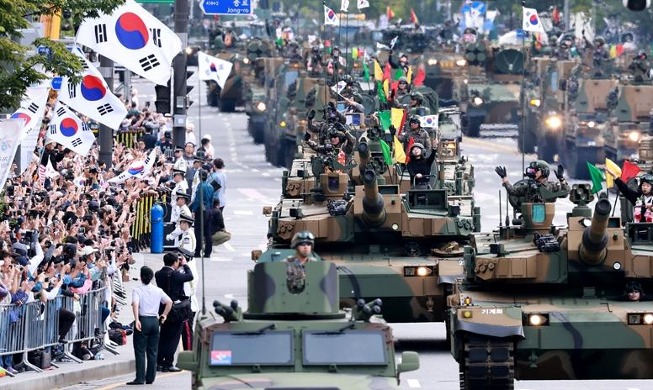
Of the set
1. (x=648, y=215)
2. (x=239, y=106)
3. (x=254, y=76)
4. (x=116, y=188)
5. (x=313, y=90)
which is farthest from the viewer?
(x=239, y=106)

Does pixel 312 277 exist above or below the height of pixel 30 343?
above

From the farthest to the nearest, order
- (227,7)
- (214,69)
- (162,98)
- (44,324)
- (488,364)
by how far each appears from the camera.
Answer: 1. (214,69)
2. (227,7)
3. (162,98)
4. (44,324)
5. (488,364)

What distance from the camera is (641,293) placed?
25156 mm

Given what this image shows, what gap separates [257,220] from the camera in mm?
49562

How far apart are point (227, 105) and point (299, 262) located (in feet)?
213

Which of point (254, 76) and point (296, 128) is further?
point (254, 76)

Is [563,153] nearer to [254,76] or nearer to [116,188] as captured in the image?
[254,76]

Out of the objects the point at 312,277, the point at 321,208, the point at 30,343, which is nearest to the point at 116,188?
the point at 321,208

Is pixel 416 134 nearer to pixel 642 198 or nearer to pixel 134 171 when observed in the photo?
pixel 134 171

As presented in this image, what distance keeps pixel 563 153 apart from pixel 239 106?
29.0 meters

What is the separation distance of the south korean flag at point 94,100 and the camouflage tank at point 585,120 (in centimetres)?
2508

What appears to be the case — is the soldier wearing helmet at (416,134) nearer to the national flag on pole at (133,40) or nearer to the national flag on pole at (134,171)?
the national flag on pole at (133,40)

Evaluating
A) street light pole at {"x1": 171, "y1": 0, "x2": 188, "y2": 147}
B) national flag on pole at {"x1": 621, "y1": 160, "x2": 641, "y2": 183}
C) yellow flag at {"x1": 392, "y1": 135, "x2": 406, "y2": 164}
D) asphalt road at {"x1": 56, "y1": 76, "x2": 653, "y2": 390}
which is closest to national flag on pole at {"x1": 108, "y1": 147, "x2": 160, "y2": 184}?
asphalt road at {"x1": 56, "y1": 76, "x2": 653, "y2": 390}

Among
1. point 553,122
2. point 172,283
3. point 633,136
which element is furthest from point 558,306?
point 553,122
